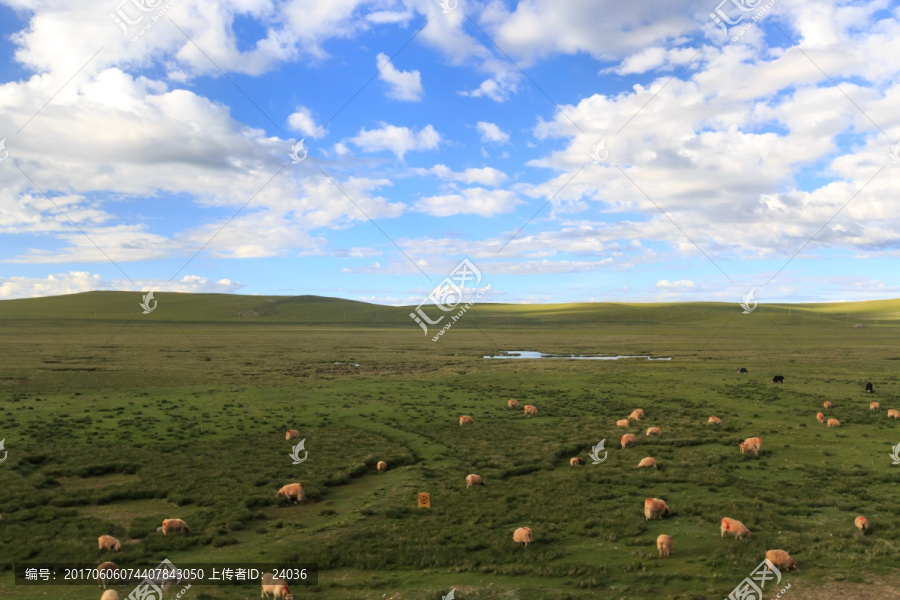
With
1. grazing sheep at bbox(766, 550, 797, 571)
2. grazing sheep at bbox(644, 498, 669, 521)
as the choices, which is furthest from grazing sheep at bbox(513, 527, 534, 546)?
grazing sheep at bbox(766, 550, 797, 571)

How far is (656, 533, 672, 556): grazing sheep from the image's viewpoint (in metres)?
14.6

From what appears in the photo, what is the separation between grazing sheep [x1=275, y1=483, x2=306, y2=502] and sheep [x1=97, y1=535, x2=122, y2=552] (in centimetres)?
565

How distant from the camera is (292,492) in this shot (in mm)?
19594

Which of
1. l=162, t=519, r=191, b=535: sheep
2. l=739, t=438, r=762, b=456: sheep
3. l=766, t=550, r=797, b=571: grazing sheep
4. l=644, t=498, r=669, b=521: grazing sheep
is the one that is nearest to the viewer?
l=766, t=550, r=797, b=571: grazing sheep

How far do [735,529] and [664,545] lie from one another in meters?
2.78

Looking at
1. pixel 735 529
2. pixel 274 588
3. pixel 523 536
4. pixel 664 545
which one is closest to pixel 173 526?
pixel 274 588

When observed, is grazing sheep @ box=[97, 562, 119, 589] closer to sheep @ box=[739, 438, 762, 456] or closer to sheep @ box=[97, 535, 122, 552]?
sheep @ box=[97, 535, 122, 552]

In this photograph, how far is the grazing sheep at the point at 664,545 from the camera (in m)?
14.6

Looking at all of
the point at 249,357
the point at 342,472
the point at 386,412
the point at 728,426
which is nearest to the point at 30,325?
the point at 249,357

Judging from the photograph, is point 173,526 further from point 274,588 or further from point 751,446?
point 751,446

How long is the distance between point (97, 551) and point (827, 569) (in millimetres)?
19386

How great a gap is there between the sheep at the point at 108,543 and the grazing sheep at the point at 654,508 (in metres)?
15.9

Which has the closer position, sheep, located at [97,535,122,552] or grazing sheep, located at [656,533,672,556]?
grazing sheep, located at [656,533,672,556]

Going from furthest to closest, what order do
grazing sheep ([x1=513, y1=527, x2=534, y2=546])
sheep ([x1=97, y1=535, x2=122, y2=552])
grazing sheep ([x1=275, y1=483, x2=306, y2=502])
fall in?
1. grazing sheep ([x1=275, y1=483, x2=306, y2=502])
2. grazing sheep ([x1=513, y1=527, x2=534, y2=546])
3. sheep ([x1=97, y1=535, x2=122, y2=552])
